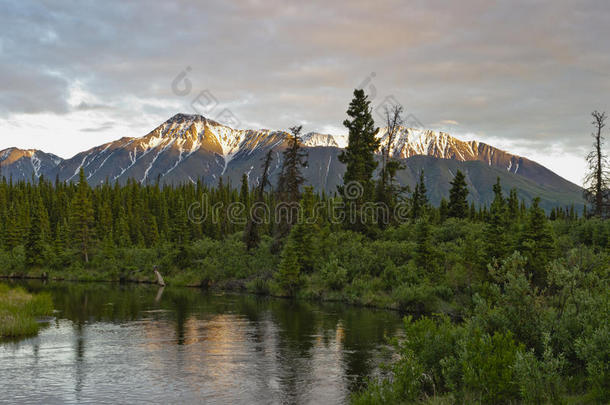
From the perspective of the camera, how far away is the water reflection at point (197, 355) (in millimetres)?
18438

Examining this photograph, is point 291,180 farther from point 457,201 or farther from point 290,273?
point 457,201

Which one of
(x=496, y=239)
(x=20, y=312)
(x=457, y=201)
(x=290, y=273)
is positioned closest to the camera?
(x=20, y=312)

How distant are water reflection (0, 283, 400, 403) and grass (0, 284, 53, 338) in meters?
1.00

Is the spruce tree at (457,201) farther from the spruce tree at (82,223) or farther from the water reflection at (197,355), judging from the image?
the spruce tree at (82,223)

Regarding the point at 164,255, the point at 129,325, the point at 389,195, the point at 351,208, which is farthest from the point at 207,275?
the point at 129,325

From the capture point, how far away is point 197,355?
24.4 meters

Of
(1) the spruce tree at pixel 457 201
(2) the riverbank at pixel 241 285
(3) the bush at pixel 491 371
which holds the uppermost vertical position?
(1) the spruce tree at pixel 457 201

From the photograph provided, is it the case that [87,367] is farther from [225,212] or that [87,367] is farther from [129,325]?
[225,212]

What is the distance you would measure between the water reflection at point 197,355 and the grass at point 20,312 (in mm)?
999

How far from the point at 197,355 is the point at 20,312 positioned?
47.1 ft

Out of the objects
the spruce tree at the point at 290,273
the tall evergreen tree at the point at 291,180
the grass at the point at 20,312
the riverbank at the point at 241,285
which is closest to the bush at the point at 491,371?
the grass at the point at 20,312

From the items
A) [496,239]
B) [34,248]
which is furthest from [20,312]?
[34,248]

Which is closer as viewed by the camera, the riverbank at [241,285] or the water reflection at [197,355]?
the water reflection at [197,355]

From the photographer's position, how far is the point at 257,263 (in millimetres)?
60344
